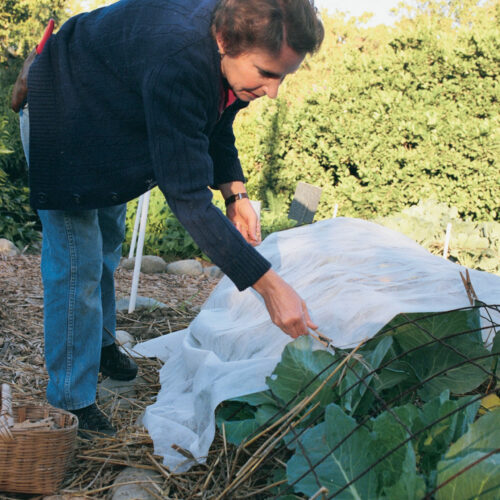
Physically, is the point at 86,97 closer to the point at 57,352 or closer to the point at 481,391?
the point at 57,352

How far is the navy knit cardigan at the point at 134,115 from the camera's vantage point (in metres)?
1.39

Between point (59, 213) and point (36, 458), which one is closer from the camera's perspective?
point (36, 458)

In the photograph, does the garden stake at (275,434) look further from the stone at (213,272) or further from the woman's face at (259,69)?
the stone at (213,272)

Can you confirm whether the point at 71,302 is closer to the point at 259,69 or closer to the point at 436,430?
the point at 259,69

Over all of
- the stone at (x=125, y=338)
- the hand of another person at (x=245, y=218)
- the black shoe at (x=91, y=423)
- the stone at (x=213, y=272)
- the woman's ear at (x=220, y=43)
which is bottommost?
the stone at (x=213, y=272)

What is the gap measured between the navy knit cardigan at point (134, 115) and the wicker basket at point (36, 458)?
0.63 metres

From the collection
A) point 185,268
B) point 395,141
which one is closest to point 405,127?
point 395,141

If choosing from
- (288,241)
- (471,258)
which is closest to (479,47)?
(471,258)

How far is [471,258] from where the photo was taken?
5.30 m

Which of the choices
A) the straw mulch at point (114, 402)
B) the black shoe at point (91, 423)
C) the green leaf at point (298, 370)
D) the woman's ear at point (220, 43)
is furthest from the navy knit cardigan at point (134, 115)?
the black shoe at point (91, 423)

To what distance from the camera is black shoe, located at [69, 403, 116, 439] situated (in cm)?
184

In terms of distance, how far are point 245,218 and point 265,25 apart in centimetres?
93

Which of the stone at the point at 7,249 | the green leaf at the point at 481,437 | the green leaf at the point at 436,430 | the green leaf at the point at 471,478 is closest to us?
the green leaf at the point at 471,478

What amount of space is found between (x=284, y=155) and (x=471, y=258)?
3451 millimetres
